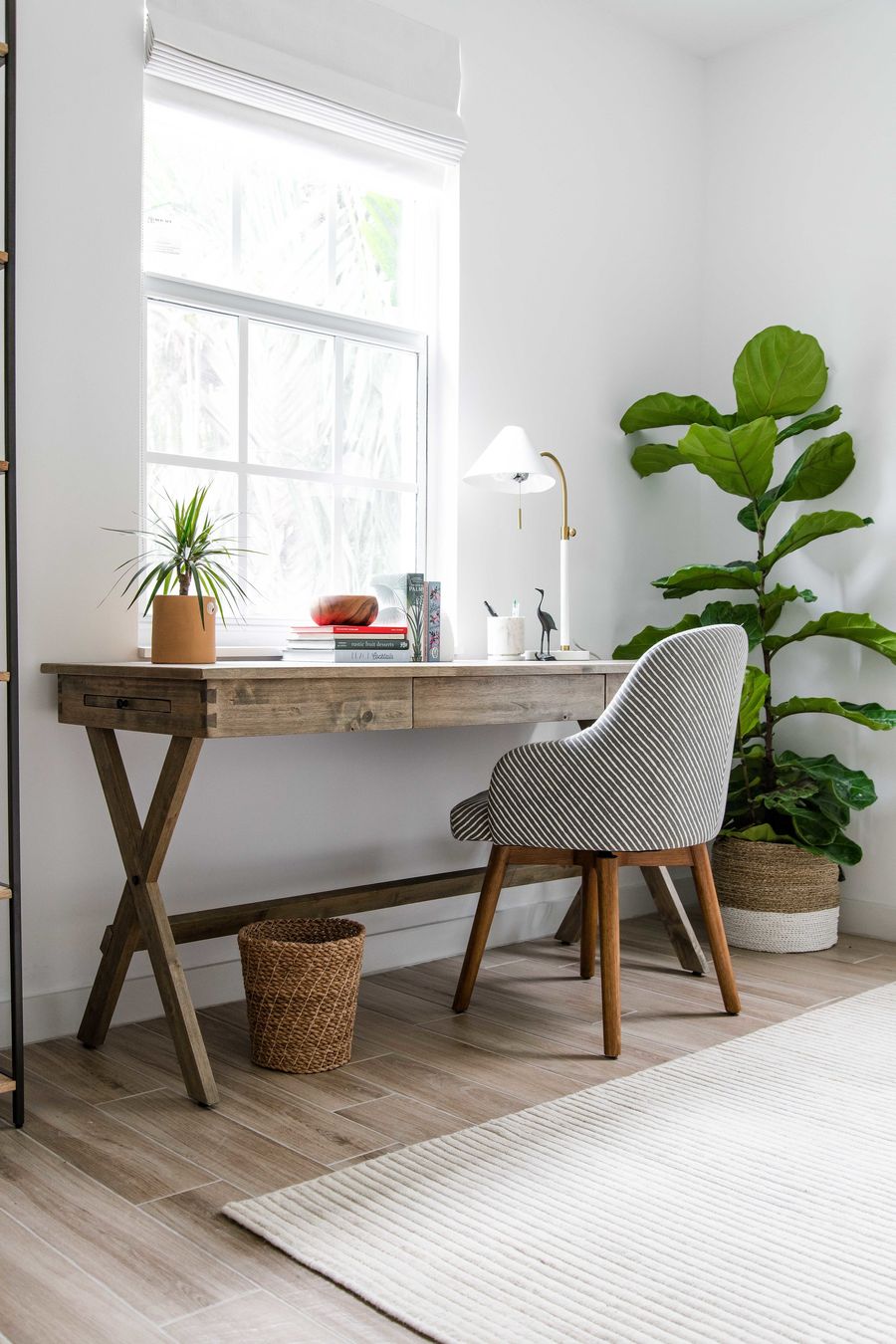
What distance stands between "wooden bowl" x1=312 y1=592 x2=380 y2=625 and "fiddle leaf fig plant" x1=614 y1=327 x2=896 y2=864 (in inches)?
43.3

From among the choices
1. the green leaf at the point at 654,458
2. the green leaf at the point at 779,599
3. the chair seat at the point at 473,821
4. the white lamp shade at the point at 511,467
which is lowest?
the chair seat at the point at 473,821

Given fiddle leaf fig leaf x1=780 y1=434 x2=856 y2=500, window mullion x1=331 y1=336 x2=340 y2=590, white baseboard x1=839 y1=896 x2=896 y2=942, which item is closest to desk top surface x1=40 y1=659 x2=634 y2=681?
window mullion x1=331 y1=336 x2=340 y2=590

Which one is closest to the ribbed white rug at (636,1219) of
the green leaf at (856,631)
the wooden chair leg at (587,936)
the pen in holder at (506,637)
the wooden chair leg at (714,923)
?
the wooden chair leg at (714,923)

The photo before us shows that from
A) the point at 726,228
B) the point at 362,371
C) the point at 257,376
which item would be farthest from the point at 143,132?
the point at 726,228

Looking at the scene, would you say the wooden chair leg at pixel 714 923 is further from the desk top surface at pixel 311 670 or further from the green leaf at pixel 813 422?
the green leaf at pixel 813 422

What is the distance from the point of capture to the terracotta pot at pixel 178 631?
243cm

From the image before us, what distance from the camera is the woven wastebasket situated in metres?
2.34

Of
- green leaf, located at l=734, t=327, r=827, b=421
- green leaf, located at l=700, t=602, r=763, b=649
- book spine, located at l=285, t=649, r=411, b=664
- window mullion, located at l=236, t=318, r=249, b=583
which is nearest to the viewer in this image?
book spine, located at l=285, t=649, r=411, b=664

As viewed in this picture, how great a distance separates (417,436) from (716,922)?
154 centimetres

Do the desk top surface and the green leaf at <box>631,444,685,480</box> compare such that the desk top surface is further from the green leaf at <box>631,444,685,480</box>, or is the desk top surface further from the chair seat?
the green leaf at <box>631,444,685,480</box>

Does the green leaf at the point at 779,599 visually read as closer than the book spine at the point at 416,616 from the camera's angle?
No

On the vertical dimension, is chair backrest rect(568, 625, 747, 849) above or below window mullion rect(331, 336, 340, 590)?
below

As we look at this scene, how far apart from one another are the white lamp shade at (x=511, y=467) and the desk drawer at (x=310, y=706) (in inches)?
36.3

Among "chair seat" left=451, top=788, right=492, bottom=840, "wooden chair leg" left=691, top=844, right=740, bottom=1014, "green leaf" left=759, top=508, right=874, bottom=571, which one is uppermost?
"green leaf" left=759, top=508, right=874, bottom=571
